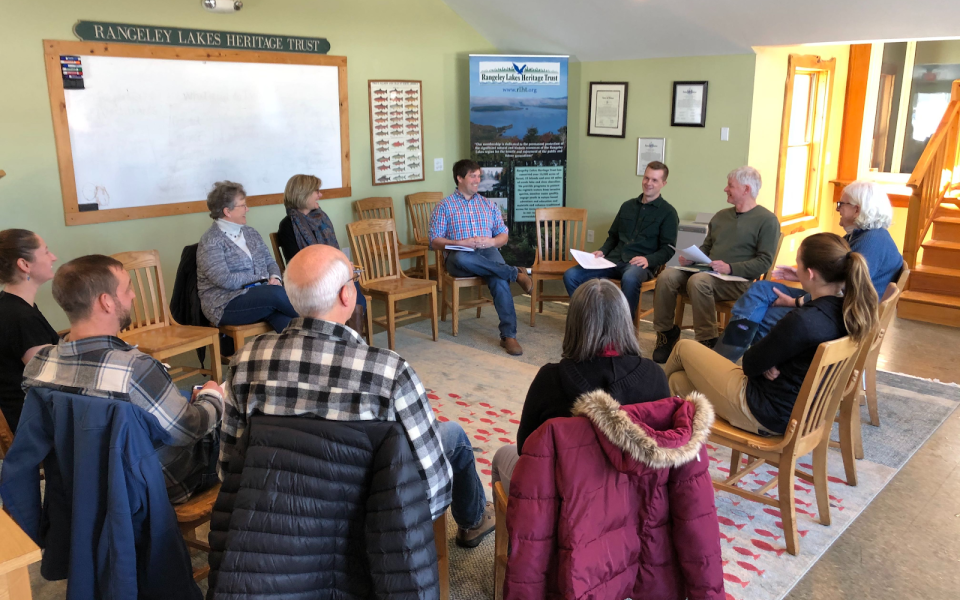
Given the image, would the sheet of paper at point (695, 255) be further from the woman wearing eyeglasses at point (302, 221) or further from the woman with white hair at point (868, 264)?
the woman wearing eyeglasses at point (302, 221)

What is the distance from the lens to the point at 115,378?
180cm

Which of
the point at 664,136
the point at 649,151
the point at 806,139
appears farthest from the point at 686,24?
the point at 806,139

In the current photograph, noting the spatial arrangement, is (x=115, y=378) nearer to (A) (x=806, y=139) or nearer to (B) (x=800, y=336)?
(B) (x=800, y=336)

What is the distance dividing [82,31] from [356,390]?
3.60 metres

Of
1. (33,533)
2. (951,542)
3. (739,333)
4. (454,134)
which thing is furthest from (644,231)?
(33,533)

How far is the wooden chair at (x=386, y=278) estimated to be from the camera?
4523 mm

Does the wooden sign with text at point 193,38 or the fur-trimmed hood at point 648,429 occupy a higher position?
the wooden sign with text at point 193,38

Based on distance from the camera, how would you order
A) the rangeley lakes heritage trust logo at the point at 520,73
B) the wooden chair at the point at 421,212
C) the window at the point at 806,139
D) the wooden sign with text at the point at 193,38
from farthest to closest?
the window at the point at 806,139
the rangeley lakes heritage trust logo at the point at 520,73
the wooden chair at the point at 421,212
the wooden sign with text at the point at 193,38

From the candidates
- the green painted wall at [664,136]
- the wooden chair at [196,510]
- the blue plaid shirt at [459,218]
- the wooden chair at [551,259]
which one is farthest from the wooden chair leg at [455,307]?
the wooden chair at [196,510]

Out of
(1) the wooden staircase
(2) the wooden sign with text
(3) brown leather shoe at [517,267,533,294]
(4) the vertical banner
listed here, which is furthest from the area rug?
(2) the wooden sign with text

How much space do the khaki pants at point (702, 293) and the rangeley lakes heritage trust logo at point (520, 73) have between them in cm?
240

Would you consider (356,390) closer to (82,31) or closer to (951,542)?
(951,542)

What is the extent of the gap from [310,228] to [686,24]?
122 inches

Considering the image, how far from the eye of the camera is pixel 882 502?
286 cm
